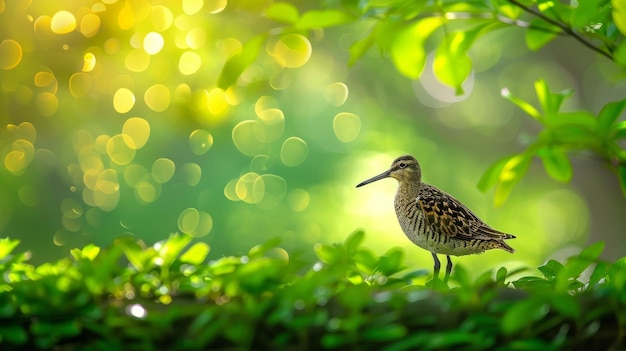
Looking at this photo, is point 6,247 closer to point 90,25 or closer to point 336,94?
point 90,25

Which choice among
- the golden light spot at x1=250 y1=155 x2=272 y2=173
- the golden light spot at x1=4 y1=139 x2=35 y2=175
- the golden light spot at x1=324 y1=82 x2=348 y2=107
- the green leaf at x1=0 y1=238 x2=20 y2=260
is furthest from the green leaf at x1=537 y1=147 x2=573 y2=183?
the golden light spot at x1=324 y1=82 x2=348 y2=107

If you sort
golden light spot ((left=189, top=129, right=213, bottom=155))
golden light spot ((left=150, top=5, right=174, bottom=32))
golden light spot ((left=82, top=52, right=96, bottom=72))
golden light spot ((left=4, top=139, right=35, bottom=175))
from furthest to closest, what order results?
golden light spot ((left=189, top=129, right=213, bottom=155)), golden light spot ((left=4, top=139, right=35, bottom=175)), golden light spot ((left=150, top=5, right=174, bottom=32)), golden light spot ((left=82, top=52, right=96, bottom=72))

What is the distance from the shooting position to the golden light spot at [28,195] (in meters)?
8.77

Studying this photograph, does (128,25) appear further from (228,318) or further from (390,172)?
(228,318)

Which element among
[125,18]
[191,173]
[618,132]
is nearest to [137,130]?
[191,173]

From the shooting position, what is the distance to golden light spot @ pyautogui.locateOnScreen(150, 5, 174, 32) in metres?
6.72

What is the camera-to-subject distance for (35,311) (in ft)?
4.13

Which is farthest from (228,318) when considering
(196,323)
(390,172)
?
(390,172)

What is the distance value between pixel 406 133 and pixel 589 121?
382 inches

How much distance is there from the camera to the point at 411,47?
6.27 feet

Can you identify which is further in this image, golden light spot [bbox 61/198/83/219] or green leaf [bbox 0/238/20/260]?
golden light spot [bbox 61/198/83/219]

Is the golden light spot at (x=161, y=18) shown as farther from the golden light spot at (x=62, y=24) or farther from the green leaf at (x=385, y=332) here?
the green leaf at (x=385, y=332)

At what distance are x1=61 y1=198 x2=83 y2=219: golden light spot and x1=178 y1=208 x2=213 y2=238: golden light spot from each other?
1.24 metres

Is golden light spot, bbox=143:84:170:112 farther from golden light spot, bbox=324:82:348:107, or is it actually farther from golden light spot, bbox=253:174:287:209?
golden light spot, bbox=324:82:348:107
